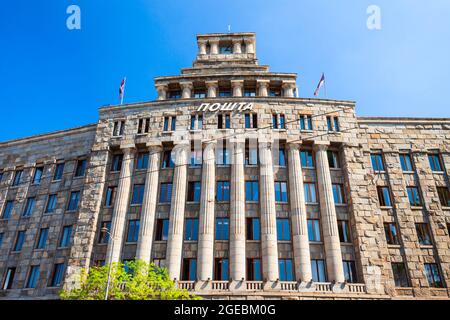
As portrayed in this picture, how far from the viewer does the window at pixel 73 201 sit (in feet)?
119

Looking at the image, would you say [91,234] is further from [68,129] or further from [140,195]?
[68,129]

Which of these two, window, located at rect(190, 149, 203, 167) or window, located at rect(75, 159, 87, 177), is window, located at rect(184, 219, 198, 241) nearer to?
window, located at rect(190, 149, 203, 167)

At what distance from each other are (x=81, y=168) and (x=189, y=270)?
62.6 feet

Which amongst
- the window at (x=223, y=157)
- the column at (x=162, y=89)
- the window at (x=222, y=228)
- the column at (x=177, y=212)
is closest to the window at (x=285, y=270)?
the window at (x=222, y=228)

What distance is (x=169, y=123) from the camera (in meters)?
37.8

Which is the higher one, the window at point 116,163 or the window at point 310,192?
the window at point 116,163

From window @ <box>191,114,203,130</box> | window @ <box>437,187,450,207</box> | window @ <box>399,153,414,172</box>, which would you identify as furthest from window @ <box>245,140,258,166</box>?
window @ <box>437,187,450,207</box>

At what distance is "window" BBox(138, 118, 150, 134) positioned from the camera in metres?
37.9

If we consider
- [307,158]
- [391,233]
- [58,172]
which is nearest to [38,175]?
[58,172]

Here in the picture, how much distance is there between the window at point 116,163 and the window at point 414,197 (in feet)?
109

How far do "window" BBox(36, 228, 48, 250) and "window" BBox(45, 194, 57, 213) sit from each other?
7.49 feet

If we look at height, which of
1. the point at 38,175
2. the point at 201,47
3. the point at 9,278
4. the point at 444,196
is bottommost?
the point at 9,278

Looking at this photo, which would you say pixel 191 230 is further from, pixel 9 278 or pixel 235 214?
pixel 9 278

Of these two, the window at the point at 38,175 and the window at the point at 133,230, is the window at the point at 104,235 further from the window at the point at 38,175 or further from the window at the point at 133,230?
the window at the point at 38,175
